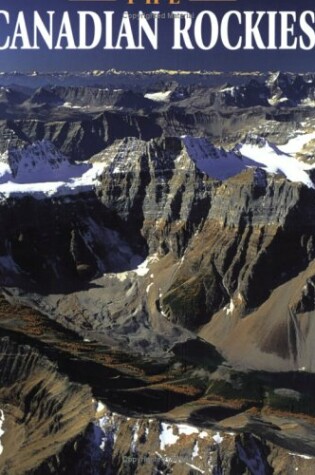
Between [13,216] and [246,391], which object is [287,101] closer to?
[13,216]

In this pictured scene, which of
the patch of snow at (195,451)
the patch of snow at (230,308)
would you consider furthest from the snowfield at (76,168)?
the patch of snow at (195,451)

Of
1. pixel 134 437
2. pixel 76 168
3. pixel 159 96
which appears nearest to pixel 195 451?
pixel 134 437

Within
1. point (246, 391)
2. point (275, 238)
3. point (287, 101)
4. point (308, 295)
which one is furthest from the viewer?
point (287, 101)

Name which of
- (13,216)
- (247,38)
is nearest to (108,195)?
(13,216)

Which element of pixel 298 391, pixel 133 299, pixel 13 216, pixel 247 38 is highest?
pixel 247 38

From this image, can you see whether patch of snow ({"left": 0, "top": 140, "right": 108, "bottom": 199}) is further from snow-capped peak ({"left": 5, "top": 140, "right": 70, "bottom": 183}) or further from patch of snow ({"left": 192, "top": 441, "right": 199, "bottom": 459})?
patch of snow ({"left": 192, "top": 441, "right": 199, "bottom": 459})

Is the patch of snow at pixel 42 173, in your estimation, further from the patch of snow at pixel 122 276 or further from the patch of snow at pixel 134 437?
the patch of snow at pixel 134 437
